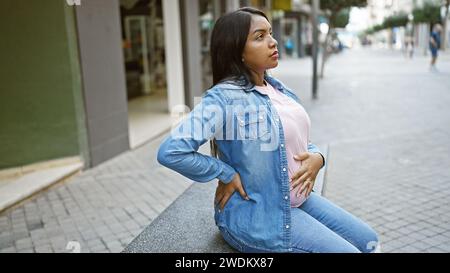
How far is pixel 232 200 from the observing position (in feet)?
6.92

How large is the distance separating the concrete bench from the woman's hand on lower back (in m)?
0.28

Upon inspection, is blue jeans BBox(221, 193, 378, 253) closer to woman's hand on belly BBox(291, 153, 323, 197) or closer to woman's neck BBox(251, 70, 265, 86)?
woman's hand on belly BBox(291, 153, 323, 197)

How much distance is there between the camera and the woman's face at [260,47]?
6.82ft

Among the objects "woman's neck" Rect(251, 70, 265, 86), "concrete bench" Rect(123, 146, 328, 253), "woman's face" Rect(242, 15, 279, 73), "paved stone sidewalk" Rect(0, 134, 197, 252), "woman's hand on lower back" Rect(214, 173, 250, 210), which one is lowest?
"paved stone sidewalk" Rect(0, 134, 197, 252)

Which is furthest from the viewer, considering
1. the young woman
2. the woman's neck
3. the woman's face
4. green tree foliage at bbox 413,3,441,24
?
green tree foliage at bbox 413,3,441,24

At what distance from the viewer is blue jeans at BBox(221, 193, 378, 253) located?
1996 mm

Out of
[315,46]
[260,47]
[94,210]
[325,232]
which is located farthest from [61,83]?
[315,46]

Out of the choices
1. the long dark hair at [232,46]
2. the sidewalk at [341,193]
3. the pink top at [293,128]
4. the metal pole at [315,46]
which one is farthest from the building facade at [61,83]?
the metal pole at [315,46]

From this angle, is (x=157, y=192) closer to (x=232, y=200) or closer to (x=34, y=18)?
(x=34, y=18)

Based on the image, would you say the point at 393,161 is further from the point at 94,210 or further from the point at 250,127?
the point at 250,127

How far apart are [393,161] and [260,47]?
170 inches

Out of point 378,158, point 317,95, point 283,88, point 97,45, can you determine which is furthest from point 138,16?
point 283,88

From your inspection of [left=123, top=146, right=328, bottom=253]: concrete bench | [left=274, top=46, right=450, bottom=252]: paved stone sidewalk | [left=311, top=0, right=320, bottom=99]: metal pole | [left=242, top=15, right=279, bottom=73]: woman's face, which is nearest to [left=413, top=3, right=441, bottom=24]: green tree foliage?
[left=274, top=46, right=450, bottom=252]: paved stone sidewalk
